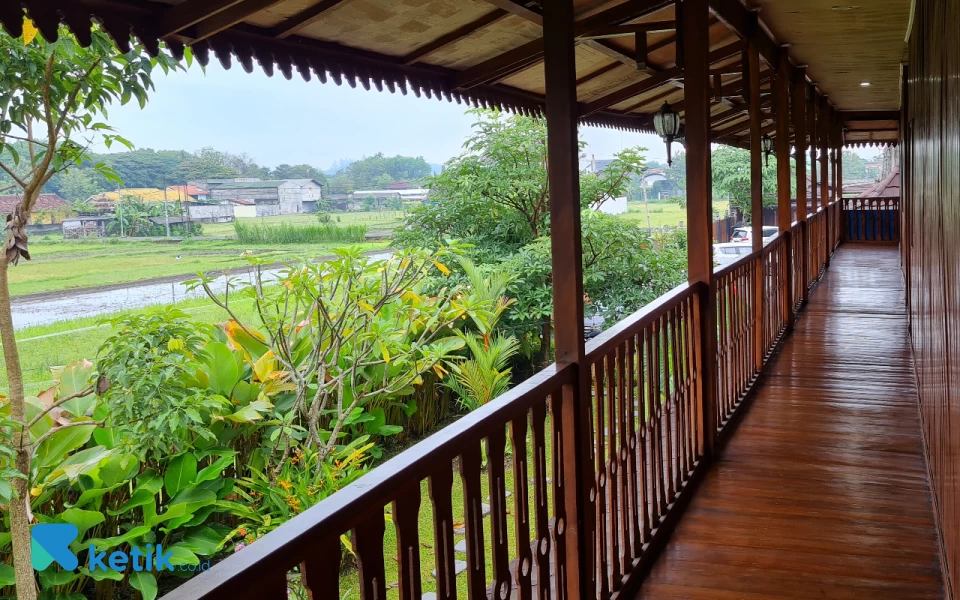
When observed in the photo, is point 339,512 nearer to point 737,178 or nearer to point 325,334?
point 325,334

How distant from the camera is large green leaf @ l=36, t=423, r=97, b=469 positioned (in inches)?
188

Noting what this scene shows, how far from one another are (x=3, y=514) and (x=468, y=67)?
372 cm

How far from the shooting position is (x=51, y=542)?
15.1 feet

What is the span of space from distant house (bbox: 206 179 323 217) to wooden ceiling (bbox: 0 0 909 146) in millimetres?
3411

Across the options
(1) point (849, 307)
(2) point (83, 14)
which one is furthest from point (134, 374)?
(1) point (849, 307)

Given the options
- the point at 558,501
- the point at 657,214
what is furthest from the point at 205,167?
the point at 657,214

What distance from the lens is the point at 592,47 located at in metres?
4.98

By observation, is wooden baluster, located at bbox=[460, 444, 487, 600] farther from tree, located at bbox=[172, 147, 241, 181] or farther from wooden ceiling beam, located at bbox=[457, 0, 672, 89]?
tree, located at bbox=[172, 147, 241, 181]

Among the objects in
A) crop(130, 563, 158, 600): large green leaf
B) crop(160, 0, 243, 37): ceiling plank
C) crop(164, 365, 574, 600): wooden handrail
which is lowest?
crop(130, 563, 158, 600): large green leaf

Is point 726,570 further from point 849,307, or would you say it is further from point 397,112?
point 397,112

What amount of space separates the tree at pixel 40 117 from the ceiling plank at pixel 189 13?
100 cm

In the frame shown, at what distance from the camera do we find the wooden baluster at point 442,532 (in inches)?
58.9

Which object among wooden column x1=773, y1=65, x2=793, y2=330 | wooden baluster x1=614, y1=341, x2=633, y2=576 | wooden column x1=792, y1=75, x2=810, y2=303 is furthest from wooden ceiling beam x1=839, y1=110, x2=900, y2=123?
wooden baluster x1=614, y1=341, x2=633, y2=576

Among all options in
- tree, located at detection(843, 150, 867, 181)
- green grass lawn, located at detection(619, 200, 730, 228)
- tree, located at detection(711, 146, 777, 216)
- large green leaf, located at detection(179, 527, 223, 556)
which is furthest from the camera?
tree, located at detection(843, 150, 867, 181)
